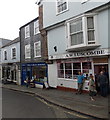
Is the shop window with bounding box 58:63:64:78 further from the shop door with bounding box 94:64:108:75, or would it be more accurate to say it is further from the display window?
the shop door with bounding box 94:64:108:75

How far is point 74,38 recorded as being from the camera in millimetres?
12086

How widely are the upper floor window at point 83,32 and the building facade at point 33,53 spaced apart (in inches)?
197

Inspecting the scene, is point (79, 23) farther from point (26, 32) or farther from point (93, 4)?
point (26, 32)

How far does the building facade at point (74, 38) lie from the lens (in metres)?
10.4

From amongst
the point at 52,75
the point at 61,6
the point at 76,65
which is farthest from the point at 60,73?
the point at 61,6

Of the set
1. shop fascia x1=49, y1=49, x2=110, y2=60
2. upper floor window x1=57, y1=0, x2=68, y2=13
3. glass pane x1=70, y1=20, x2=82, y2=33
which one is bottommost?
shop fascia x1=49, y1=49, x2=110, y2=60

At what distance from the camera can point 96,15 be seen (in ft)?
35.4

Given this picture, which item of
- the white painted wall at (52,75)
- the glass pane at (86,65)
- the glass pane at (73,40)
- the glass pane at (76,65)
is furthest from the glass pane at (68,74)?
the glass pane at (73,40)

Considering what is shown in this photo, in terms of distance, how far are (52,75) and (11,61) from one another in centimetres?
1191

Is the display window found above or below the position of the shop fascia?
below

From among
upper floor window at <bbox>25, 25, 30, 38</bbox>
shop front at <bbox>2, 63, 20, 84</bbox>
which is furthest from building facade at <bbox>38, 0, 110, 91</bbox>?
shop front at <bbox>2, 63, 20, 84</bbox>

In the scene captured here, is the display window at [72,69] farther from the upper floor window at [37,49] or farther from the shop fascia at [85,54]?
the upper floor window at [37,49]

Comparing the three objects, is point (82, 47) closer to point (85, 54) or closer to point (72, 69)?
point (85, 54)

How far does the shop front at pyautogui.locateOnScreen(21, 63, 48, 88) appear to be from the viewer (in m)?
16.7
